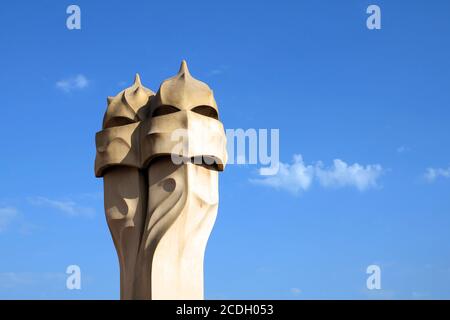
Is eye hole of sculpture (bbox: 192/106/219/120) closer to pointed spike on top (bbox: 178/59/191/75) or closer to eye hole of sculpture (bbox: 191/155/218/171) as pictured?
pointed spike on top (bbox: 178/59/191/75)

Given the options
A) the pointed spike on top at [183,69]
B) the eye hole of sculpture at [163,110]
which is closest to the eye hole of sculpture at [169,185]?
the eye hole of sculpture at [163,110]

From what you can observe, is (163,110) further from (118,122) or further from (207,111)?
(118,122)

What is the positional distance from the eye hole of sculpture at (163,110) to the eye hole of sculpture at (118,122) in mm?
399

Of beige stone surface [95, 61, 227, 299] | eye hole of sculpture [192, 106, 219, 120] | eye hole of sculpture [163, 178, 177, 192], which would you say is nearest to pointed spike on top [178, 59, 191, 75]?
beige stone surface [95, 61, 227, 299]

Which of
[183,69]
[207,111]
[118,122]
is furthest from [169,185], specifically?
[183,69]

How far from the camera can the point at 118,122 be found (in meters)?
10.1

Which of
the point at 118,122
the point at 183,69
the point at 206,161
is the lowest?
the point at 206,161

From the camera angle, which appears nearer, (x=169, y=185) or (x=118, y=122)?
(x=169, y=185)

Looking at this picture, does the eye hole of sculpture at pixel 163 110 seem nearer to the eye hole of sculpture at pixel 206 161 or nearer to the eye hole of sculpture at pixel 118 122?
the eye hole of sculpture at pixel 118 122

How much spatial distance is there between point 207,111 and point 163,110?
617 mm

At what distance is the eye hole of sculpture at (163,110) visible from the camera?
9.72 m

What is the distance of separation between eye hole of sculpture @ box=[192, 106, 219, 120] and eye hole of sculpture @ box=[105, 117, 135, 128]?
953mm

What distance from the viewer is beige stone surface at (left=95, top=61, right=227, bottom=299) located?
939 cm
